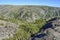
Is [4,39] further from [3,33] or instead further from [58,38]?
[58,38]

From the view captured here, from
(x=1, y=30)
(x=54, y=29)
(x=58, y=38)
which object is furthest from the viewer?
(x=1, y=30)

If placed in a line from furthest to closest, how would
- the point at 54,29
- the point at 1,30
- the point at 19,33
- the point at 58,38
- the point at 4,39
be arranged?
the point at 19,33
the point at 1,30
the point at 4,39
the point at 54,29
the point at 58,38

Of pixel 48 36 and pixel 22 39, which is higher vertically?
pixel 48 36

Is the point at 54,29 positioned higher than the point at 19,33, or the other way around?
the point at 54,29

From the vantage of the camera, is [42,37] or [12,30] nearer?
[42,37]

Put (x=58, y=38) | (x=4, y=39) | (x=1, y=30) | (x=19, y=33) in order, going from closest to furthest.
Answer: (x=58, y=38), (x=4, y=39), (x=1, y=30), (x=19, y=33)

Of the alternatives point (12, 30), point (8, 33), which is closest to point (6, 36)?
point (8, 33)

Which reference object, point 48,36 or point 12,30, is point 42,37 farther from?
point 12,30

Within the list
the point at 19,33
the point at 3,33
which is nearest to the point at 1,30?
the point at 3,33

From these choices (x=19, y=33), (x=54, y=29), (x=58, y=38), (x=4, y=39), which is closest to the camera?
(x=58, y=38)
